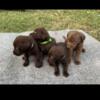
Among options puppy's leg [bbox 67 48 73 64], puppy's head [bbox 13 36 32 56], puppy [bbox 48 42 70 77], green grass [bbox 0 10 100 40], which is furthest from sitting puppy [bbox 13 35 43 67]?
green grass [bbox 0 10 100 40]

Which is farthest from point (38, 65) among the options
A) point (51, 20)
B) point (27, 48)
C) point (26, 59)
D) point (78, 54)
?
point (51, 20)

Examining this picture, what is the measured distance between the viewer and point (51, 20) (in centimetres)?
496

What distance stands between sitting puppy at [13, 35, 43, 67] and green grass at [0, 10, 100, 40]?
154cm

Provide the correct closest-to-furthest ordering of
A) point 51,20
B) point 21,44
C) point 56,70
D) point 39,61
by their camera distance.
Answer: point 21,44
point 56,70
point 39,61
point 51,20

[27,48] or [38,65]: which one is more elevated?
[27,48]

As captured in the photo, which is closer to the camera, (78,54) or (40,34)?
(40,34)

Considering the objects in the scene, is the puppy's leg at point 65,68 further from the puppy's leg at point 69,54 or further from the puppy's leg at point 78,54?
the puppy's leg at point 78,54

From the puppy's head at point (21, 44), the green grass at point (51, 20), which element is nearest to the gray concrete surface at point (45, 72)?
the puppy's head at point (21, 44)

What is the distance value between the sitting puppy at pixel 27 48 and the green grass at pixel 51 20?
1536mm

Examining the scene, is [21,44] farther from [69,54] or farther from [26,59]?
[69,54]

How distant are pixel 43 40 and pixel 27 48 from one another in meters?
0.24

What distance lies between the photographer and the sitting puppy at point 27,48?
2869mm
